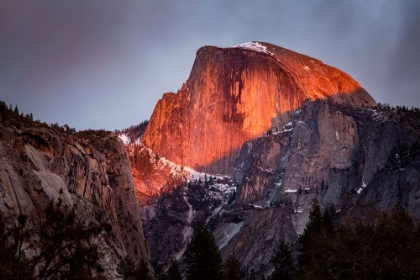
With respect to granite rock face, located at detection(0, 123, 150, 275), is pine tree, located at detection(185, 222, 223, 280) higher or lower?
lower

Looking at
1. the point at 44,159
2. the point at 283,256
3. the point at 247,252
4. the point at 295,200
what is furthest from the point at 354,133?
the point at 44,159

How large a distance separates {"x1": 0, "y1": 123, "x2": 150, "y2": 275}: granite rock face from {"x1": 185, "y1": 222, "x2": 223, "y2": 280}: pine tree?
8.99 meters

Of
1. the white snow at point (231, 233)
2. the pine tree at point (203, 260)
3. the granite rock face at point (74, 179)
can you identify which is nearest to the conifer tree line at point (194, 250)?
the pine tree at point (203, 260)

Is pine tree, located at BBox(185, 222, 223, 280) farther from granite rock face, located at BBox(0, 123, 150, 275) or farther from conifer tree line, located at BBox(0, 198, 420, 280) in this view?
granite rock face, located at BBox(0, 123, 150, 275)

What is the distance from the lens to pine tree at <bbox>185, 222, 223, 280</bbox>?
232ft

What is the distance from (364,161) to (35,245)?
6687 inches

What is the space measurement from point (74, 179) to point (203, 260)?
Answer: 2343 cm

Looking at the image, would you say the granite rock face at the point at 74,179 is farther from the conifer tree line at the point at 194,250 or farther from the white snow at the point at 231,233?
the white snow at the point at 231,233

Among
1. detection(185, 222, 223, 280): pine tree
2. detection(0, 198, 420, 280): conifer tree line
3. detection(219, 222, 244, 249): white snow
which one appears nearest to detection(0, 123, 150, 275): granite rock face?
detection(0, 198, 420, 280): conifer tree line

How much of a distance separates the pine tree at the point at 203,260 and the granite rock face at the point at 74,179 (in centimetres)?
899

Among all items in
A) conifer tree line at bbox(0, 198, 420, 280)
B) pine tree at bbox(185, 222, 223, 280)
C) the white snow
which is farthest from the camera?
the white snow

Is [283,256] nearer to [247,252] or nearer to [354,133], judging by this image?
[247,252]

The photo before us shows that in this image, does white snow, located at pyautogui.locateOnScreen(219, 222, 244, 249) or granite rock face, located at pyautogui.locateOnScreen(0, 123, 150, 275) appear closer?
granite rock face, located at pyautogui.locateOnScreen(0, 123, 150, 275)

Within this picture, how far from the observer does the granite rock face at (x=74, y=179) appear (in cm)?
4825
